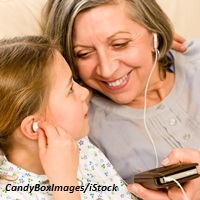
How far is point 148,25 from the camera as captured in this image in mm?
1374

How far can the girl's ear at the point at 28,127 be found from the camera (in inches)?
40.9

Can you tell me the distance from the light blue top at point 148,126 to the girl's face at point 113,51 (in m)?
0.07

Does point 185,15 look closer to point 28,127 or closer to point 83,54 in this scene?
point 83,54

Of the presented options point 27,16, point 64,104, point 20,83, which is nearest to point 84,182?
point 64,104

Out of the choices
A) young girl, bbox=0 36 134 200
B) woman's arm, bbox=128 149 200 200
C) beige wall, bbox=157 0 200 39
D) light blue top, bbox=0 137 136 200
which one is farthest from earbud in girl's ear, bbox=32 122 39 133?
beige wall, bbox=157 0 200 39

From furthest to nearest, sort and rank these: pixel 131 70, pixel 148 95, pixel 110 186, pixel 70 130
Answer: pixel 148 95 → pixel 131 70 → pixel 110 186 → pixel 70 130

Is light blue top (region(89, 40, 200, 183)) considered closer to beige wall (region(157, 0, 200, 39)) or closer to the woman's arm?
the woman's arm

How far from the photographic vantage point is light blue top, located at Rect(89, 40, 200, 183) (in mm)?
1354

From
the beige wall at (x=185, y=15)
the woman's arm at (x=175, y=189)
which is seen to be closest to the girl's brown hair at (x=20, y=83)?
the woman's arm at (x=175, y=189)

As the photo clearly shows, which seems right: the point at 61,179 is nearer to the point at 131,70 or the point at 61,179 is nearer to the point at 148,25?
the point at 131,70

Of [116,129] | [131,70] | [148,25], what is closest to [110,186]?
[116,129]

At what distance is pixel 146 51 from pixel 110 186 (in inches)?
17.1

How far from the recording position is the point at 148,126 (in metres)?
1.39

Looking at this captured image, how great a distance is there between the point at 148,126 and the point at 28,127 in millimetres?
472
